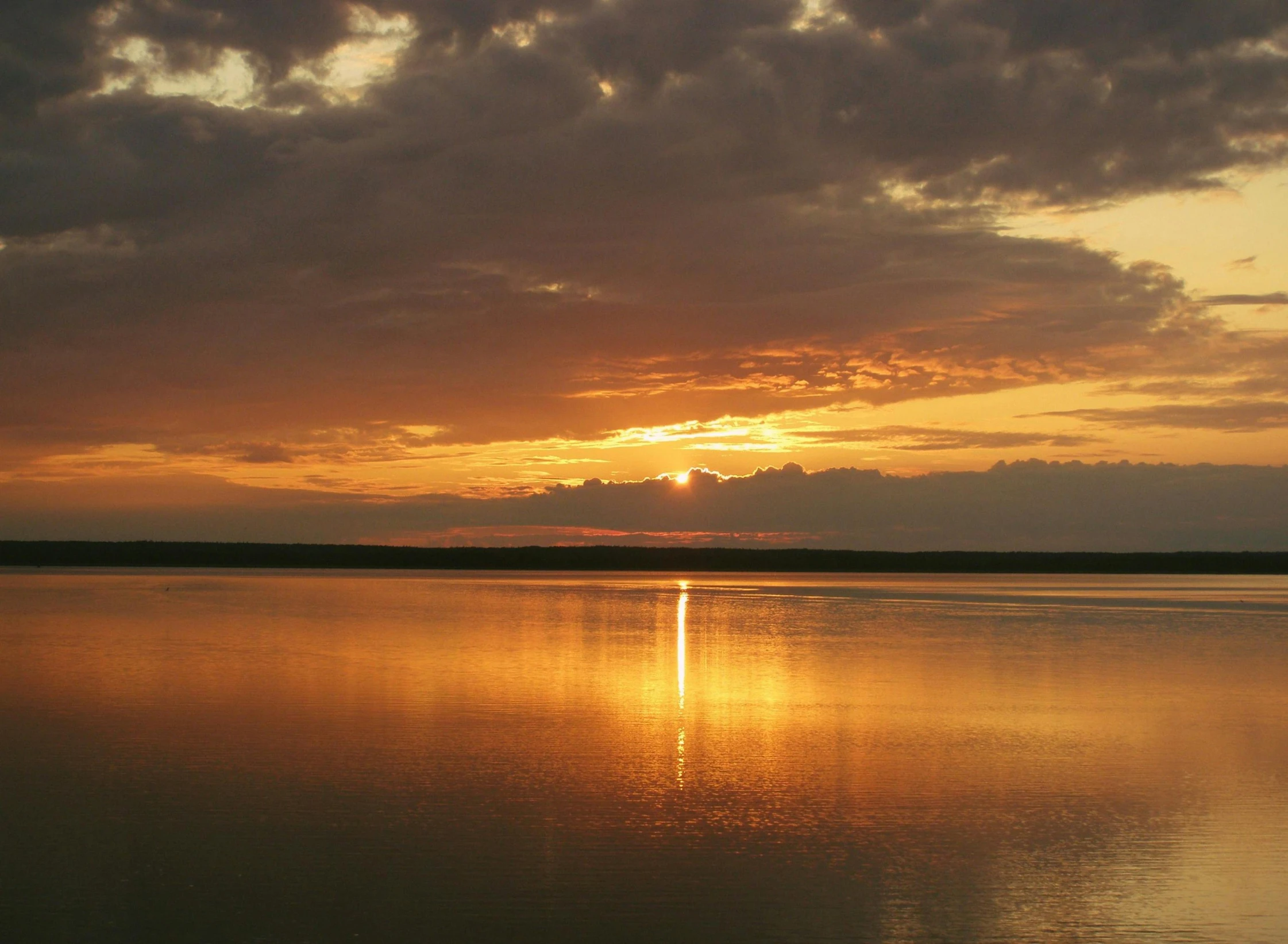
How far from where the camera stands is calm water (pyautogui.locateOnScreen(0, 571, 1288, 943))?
7.58 meters

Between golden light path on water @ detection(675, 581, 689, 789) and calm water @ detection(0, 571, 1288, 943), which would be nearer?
calm water @ detection(0, 571, 1288, 943)

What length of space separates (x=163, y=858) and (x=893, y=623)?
26.6 meters

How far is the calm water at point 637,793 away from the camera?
7.58m

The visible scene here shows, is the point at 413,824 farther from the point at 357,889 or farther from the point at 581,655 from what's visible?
the point at 581,655

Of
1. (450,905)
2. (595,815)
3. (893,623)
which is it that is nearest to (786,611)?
Answer: (893,623)

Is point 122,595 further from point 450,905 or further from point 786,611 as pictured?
point 450,905

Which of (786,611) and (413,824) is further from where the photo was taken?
(786,611)

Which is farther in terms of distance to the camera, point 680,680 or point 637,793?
point 680,680

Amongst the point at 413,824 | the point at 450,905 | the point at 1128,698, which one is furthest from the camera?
the point at 1128,698

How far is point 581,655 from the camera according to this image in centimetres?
2312

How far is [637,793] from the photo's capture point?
10.8 meters

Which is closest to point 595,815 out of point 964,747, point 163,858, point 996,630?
point 163,858

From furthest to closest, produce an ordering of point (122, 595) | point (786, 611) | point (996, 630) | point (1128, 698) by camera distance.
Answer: point (122, 595)
point (786, 611)
point (996, 630)
point (1128, 698)

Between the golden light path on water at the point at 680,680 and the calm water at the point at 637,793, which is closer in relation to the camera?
the calm water at the point at 637,793
